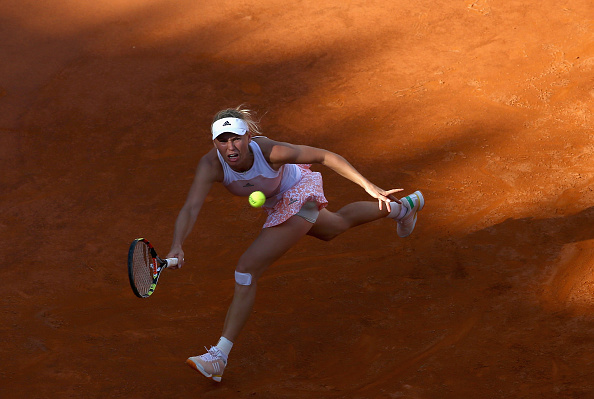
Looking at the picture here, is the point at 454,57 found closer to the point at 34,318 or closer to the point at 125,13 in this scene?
the point at 125,13

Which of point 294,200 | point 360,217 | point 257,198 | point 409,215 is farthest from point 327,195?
point 257,198

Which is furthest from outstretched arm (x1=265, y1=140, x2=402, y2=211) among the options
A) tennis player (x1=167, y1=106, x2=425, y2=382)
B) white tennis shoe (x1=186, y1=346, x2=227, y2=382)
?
white tennis shoe (x1=186, y1=346, x2=227, y2=382)

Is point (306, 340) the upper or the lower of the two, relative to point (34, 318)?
lower

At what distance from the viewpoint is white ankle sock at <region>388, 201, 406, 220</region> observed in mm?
5761

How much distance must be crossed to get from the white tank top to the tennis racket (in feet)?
2.28

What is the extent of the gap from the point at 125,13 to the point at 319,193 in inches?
274

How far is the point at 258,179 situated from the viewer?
490 centimetres

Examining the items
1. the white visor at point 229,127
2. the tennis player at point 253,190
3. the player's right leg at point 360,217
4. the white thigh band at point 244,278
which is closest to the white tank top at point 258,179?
the tennis player at point 253,190

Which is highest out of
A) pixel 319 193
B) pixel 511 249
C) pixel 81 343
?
pixel 319 193

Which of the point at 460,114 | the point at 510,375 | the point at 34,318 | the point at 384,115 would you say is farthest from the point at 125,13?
the point at 510,375

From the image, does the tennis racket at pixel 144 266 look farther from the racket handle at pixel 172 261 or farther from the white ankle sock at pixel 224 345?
the white ankle sock at pixel 224 345

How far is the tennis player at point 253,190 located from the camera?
474 cm

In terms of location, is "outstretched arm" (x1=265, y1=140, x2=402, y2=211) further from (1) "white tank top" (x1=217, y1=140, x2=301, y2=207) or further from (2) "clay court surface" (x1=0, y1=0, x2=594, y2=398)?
(2) "clay court surface" (x1=0, y1=0, x2=594, y2=398)

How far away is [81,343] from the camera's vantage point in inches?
211
